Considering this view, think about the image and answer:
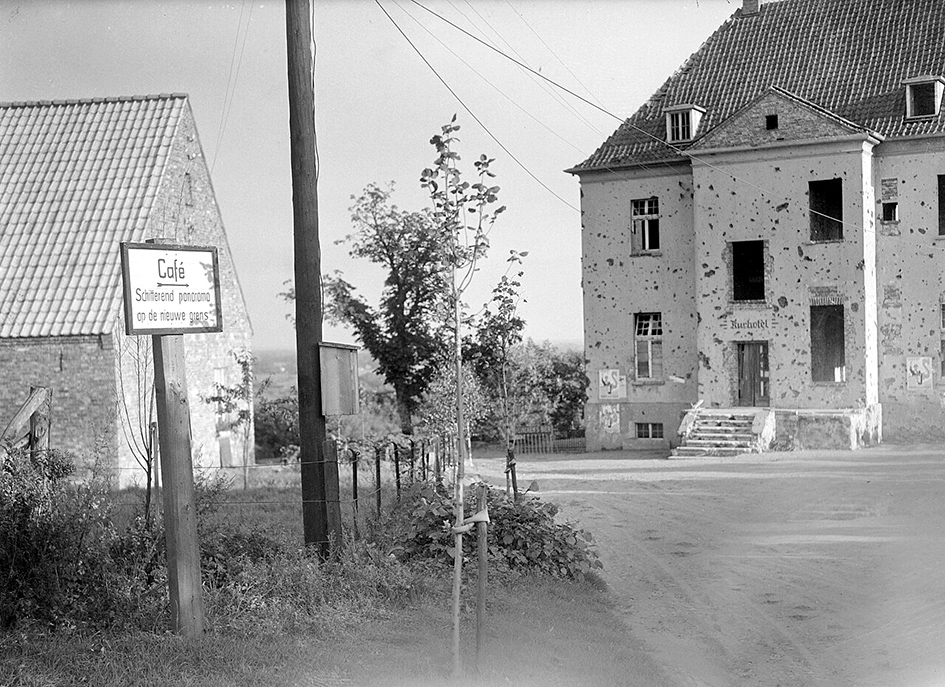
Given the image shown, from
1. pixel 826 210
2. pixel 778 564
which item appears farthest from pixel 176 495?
pixel 826 210

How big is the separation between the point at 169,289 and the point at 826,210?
2650cm

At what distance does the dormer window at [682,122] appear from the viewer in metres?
31.9

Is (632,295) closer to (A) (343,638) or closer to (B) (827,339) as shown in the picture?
(B) (827,339)

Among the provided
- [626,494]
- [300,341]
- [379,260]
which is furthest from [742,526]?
[379,260]

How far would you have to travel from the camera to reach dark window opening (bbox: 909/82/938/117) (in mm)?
29203

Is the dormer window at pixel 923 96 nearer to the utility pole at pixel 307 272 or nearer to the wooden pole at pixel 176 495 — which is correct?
the utility pole at pixel 307 272

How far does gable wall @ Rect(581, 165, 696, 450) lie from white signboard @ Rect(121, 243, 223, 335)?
81.3ft

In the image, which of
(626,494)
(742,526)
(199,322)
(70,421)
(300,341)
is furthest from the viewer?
(70,421)

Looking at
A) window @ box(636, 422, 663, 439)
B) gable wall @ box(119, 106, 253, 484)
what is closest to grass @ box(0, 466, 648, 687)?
gable wall @ box(119, 106, 253, 484)

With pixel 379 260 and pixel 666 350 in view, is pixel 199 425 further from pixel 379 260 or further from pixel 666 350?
pixel 666 350

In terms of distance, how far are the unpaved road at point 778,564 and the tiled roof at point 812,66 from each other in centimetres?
1078

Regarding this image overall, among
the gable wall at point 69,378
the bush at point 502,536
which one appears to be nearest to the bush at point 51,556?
the bush at point 502,536

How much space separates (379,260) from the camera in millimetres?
34094

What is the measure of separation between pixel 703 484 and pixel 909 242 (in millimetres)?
11649
